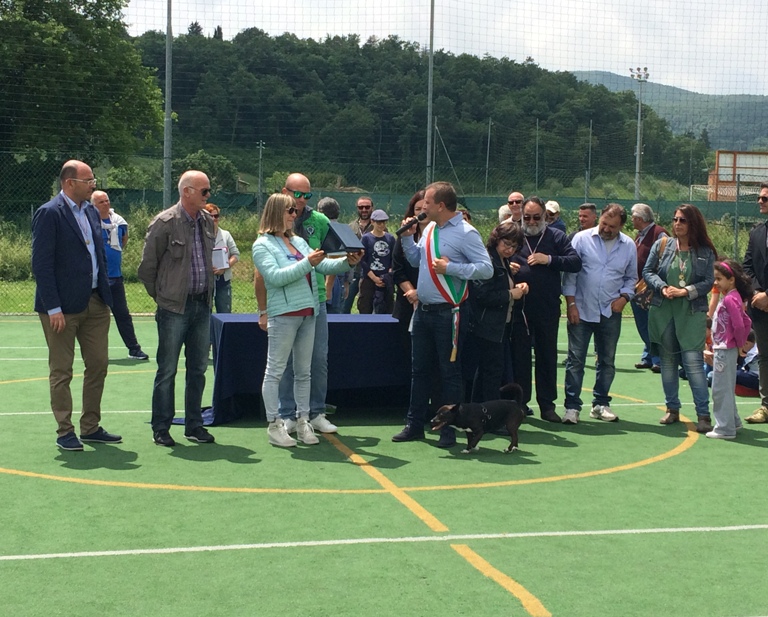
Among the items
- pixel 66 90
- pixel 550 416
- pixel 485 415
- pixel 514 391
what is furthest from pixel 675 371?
pixel 66 90

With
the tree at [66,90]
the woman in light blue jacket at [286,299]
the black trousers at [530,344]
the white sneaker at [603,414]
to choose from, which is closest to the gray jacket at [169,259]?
A: the woman in light blue jacket at [286,299]

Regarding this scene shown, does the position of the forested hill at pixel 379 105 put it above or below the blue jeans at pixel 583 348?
above

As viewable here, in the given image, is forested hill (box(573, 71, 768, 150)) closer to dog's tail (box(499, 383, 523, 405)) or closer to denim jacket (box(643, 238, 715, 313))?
denim jacket (box(643, 238, 715, 313))

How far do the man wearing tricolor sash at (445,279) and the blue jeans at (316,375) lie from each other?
2.38ft

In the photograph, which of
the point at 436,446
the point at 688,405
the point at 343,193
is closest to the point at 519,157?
the point at 343,193

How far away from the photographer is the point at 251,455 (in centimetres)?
771

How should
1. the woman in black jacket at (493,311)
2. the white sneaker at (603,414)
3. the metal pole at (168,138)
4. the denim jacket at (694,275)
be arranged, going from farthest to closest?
the metal pole at (168,138) < the white sneaker at (603,414) < the denim jacket at (694,275) < the woman in black jacket at (493,311)

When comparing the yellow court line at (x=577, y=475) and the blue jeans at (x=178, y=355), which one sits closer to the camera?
the yellow court line at (x=577, y=475)

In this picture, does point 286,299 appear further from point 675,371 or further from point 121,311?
point 121,311

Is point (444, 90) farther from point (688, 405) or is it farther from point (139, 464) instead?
point (139, 464)

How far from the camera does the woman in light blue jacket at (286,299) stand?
25.7 feet

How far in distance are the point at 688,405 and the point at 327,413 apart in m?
3.48

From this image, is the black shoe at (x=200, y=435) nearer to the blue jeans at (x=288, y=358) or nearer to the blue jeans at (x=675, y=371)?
the blue jeans at (x=288, y=358)

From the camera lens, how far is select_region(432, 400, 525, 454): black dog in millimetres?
7637
